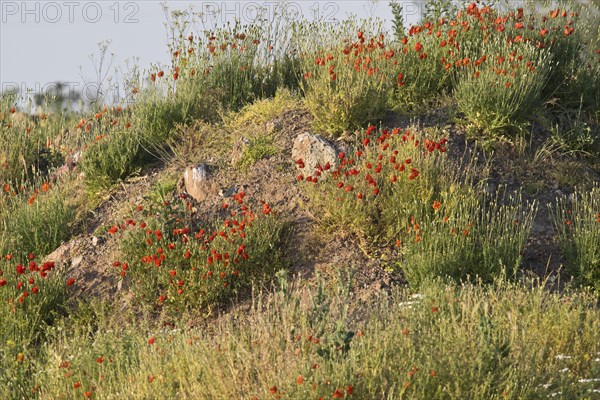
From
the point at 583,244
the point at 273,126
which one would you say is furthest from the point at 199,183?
the point at 583,244

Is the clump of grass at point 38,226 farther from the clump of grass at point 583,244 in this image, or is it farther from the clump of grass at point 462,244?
the clump of grass at point 583,244

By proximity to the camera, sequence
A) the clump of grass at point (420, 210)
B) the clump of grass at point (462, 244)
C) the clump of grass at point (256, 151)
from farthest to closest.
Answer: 1. the clump of grass at point (256, 151)
2. the clump of grass at point (420, 210)
3. the clump of grass at point (462, 244)

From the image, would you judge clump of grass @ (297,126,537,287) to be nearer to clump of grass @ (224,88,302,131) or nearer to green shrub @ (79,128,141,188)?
clump of grass @ (224,88,302,131)

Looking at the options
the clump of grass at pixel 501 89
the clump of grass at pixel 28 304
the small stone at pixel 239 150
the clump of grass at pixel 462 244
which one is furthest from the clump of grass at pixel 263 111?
the clump of grass at pixel 28 304

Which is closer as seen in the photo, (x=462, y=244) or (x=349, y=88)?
(x=462, y=244)

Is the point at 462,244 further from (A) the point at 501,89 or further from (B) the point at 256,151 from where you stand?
(B) the point at 256,151

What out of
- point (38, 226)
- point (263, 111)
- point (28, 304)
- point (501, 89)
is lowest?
point (28, 304)

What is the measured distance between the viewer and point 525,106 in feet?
29.7

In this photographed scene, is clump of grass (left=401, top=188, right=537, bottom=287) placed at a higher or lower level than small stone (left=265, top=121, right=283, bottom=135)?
lower

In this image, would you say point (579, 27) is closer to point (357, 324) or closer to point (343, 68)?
point (343, 68)

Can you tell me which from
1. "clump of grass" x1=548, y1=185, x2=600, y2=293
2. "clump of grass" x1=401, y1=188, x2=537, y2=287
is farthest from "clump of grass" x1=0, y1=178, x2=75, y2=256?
"clump of grass" x1=548, y1=185, x2=600, y2=293

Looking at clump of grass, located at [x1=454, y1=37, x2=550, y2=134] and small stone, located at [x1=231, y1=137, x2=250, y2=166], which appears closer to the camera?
clump of grass, located at [x1=454, y1=37, x2=550, y2=134]

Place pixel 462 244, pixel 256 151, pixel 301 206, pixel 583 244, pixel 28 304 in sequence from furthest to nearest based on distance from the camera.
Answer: pixel 256 151 < pixel 301 206 < pixel 28 304 < pixel 583 244 < pixel 462 244

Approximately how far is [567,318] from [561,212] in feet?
8.58
